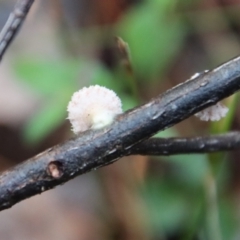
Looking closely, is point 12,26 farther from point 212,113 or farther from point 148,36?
point 148,36

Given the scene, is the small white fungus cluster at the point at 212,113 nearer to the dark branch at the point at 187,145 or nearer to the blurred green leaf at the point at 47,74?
the dark branch at the point at 187,145

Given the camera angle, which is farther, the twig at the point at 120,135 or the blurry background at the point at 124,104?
the blurry background at the point at 124,104

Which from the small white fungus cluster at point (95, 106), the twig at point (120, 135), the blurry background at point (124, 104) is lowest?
the twig at point (120, 135)

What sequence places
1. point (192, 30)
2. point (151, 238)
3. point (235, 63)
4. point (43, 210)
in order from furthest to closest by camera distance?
point (192, 30)
point (43, 210)
point (151, 238)
point (235, 63)

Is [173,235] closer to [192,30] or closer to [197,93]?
[192,30]

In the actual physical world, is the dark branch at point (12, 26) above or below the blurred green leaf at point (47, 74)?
below

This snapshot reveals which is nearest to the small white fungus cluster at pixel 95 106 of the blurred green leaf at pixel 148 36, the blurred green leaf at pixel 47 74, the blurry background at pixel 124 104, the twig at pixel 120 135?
the twig at pixel 120 135

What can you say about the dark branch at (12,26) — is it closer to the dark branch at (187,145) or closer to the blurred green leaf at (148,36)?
the dark branch at (187,145)


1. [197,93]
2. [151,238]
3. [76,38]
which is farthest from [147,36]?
[197,93]
